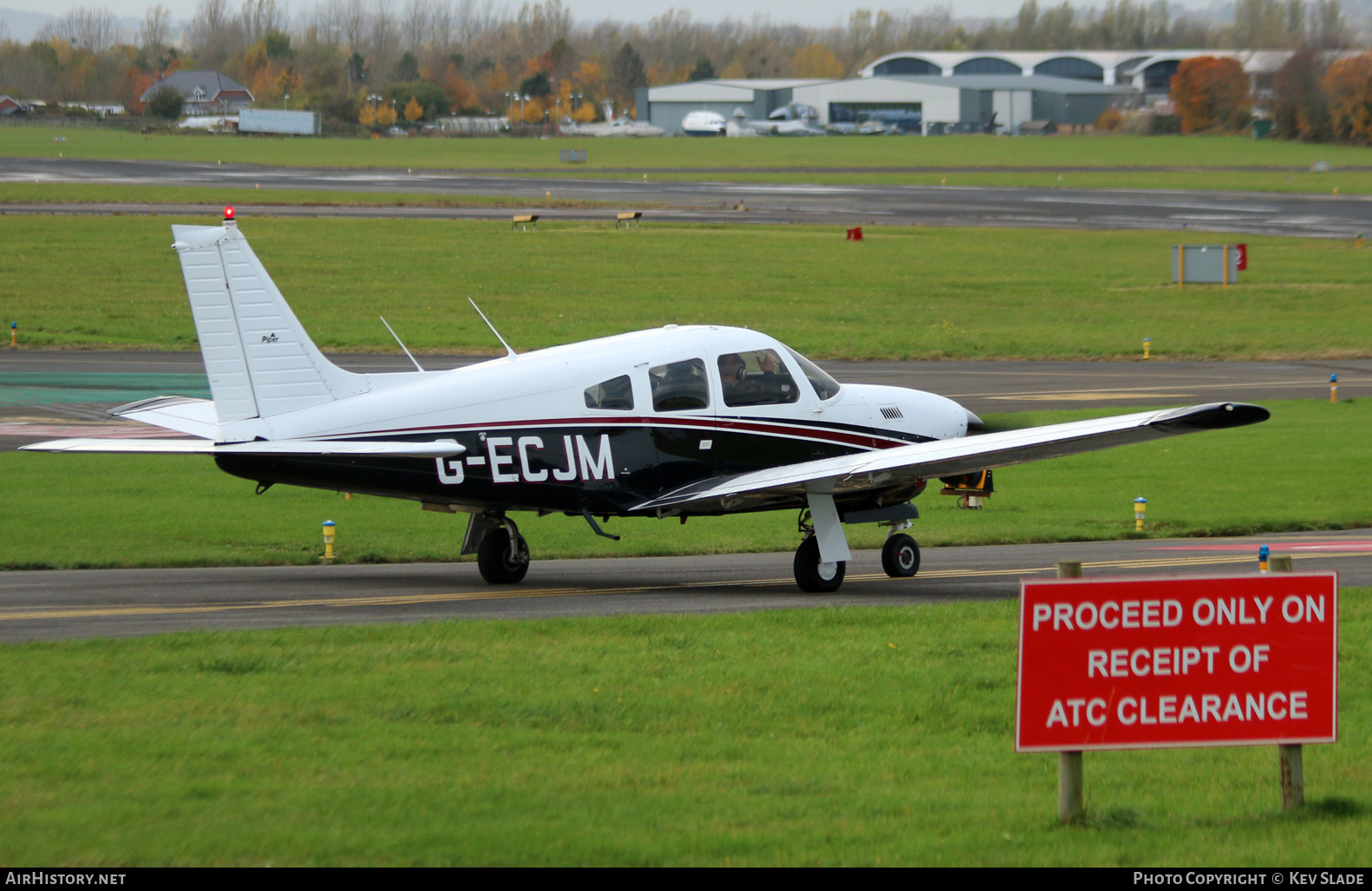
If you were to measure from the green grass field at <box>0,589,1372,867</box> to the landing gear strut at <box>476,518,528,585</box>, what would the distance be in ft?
12.4

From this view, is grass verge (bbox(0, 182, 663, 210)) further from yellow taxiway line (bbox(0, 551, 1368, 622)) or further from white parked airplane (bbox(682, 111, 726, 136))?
white parked airplane (bbox(682, 111, 726, 136))

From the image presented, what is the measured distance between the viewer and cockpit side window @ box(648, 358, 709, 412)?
646 inches

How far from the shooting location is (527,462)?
15828mm

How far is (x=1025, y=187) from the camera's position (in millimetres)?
98250

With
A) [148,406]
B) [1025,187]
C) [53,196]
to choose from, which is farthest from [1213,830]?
[1025,187]

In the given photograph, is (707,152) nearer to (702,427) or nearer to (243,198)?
(243,198)

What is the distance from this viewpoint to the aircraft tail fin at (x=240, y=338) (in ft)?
51.3

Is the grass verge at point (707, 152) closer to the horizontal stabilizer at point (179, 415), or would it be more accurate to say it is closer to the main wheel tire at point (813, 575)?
the horizontal stabilizer at point (179, 415)

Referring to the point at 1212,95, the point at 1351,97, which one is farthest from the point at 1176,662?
the point at 1212,95

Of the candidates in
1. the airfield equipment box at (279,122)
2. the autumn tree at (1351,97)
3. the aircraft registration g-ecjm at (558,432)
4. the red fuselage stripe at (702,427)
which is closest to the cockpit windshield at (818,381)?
the aircraft registration g-ecjm at (558,432)

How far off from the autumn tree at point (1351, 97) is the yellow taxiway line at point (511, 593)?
133 metres

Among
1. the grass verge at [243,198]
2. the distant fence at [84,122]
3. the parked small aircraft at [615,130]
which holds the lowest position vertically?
the grass verge at [243,198]

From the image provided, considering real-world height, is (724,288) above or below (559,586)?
above

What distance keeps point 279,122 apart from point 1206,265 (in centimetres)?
13945
